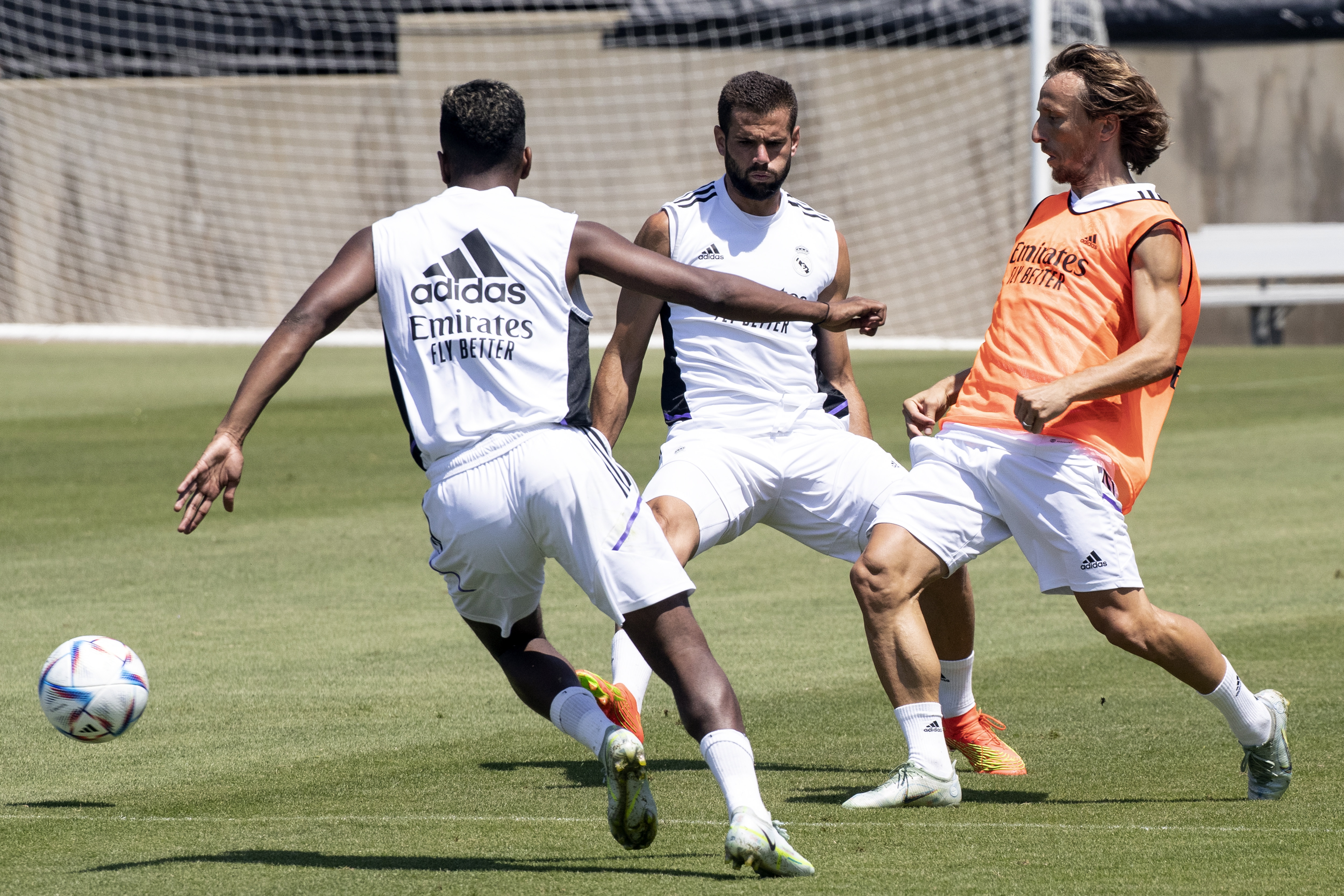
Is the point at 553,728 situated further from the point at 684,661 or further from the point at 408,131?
the point at 408,131

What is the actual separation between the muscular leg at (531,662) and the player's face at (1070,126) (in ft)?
6.70

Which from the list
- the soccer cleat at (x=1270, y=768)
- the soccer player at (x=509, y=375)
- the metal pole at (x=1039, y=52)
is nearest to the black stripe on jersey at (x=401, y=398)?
the soccer player at (x=509, y=375)

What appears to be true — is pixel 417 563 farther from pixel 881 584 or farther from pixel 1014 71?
pixel 1014 71

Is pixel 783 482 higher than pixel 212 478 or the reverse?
the reverse

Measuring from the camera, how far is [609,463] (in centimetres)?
451

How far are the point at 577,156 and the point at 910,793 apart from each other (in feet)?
75.6

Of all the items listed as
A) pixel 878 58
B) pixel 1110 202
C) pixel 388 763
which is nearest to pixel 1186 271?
pixel 1110 202

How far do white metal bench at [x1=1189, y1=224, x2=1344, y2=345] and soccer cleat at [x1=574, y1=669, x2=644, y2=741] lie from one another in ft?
70.9

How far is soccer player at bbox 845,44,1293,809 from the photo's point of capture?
516cm

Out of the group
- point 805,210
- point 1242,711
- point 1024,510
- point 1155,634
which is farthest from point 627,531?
point 805,210

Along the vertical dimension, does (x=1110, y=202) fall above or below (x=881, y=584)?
above

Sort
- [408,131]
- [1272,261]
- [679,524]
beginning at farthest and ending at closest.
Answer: [408,131], [1272,261], [679,524]

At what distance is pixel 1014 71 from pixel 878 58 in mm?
1956

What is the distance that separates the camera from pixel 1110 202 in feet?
17.7
